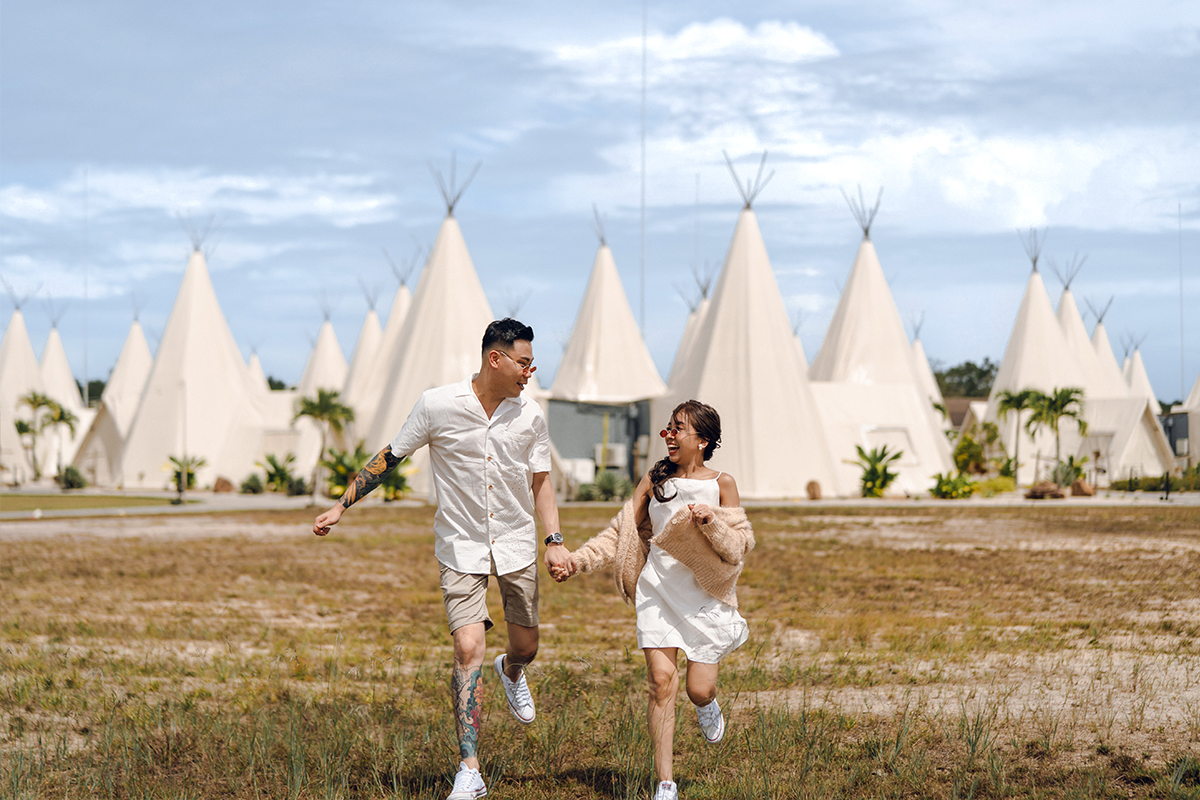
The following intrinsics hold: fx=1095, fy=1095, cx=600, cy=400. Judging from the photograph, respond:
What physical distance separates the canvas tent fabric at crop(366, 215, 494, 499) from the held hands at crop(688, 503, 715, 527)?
25433mm

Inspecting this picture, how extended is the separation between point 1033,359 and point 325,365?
96.9 feet

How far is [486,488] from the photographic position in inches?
141

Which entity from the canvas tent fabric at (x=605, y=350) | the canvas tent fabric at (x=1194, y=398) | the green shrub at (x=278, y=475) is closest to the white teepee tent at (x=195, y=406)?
the green shrub at (x=278, y=475)

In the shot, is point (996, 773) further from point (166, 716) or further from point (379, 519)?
point (379, 519)

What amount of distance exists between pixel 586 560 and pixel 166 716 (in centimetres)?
207

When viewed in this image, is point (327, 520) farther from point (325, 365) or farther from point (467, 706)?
point (325, 365)

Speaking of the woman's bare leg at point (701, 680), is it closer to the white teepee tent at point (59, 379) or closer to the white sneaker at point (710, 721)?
the white sneaker at point (710, 721)

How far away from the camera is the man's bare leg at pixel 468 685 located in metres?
Answer: 3.41

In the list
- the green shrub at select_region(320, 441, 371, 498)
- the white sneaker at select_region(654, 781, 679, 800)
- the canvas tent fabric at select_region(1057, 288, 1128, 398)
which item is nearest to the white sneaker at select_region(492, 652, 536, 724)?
the white sneaker at select_region(654, 781, 679, 800)

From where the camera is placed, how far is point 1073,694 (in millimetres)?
4613

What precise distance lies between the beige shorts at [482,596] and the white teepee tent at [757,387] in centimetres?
2175

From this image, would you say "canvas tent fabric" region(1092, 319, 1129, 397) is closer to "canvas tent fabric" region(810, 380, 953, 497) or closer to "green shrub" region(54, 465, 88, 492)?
"canvas tent fabric" region(810, 380, 953, 497)

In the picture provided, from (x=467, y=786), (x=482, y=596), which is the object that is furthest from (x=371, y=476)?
(x=467, y=786)

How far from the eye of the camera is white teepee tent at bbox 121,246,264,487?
34.8 meters
